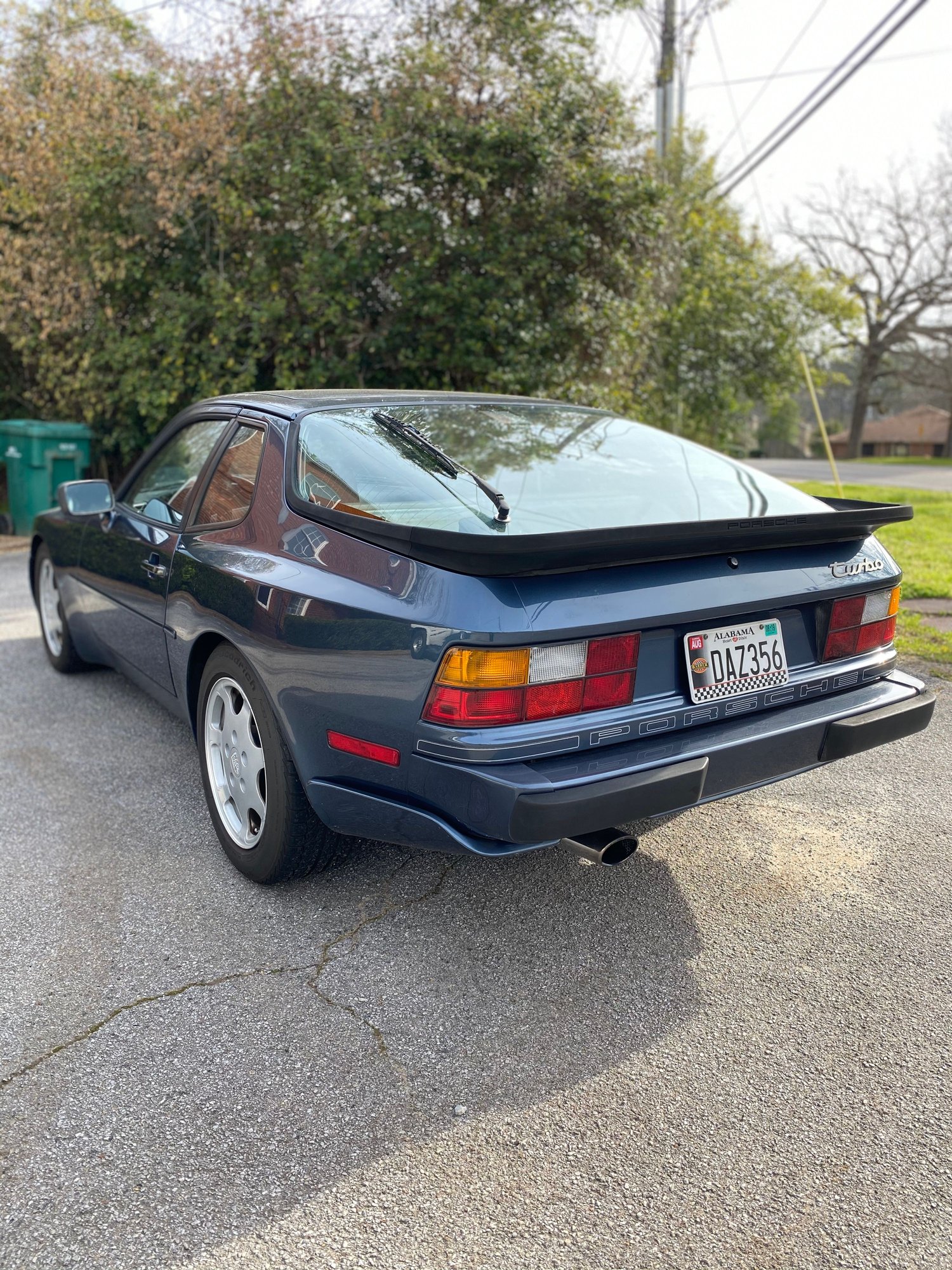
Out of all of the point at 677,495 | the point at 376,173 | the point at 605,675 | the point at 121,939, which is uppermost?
the point at 376,173

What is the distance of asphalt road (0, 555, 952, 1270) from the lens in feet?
5.98

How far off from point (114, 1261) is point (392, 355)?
9429 millimetres

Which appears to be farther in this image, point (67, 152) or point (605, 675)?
point (67, 152)

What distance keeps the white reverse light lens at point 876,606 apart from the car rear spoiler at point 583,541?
0.22 m

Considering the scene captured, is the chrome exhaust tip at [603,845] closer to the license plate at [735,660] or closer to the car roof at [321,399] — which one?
the license plate at [735,660]

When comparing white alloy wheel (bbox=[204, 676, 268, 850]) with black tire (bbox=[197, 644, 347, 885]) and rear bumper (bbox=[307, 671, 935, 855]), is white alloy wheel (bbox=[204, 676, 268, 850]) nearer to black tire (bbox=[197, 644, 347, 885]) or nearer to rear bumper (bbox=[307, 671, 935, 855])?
black tire (bbox=[197, 644, 347, 885])

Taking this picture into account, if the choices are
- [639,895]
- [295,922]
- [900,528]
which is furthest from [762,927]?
[900,528]

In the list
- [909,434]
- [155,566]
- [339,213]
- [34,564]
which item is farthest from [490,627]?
[909,434]

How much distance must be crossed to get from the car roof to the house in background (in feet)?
257

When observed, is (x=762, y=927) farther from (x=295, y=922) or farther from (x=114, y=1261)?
(x=114, y=1261)

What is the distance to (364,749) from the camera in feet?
8.29

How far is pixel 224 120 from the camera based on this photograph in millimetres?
9867

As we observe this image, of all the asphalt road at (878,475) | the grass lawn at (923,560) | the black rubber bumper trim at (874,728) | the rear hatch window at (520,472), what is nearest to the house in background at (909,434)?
the asphalt road at (878,475)

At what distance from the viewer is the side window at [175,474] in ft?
12.2
